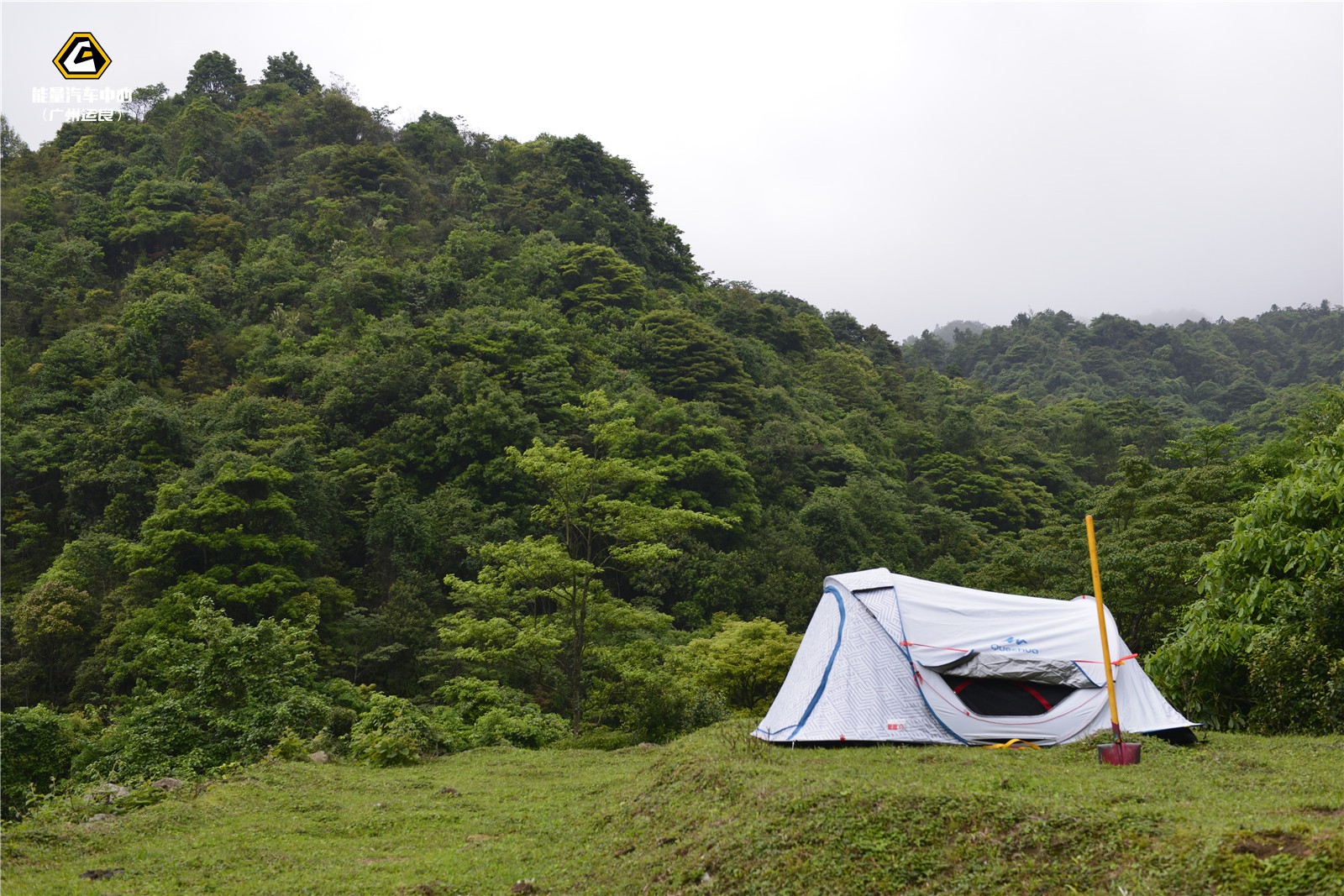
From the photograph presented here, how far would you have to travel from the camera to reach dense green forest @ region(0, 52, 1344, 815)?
1095cm

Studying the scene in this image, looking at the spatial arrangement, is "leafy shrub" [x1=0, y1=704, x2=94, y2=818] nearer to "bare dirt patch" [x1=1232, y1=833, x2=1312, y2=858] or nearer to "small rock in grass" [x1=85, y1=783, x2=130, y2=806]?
"small rock in grass" [x1=85, y1=783, x2=130, y2=806]

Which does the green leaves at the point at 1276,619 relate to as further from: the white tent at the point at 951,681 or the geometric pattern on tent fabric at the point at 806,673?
the geometric pattern on tent fabric at the point at 806,673

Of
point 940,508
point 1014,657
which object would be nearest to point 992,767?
point 1014,657

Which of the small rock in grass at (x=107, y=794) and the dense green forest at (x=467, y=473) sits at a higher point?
the dense green forest at (x=467, y=473)

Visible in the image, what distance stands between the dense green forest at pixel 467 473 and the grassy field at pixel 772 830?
2.78 m

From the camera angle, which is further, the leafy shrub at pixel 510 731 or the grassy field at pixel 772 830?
the leafy shrub at pixel 510 731

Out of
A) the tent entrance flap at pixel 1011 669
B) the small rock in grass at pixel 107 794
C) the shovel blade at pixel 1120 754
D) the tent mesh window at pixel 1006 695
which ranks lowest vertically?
the small rock in grass at pixel 107 794

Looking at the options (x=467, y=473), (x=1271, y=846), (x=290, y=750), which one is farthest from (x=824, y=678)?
(x=467, y=473)

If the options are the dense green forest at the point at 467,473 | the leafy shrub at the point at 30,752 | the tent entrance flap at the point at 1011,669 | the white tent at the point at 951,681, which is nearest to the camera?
the white tent at the point at 951,681

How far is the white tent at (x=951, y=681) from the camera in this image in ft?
22.1

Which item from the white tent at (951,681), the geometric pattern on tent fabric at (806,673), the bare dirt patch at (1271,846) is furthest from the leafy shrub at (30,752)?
the bare dirt patch at (1271,846)

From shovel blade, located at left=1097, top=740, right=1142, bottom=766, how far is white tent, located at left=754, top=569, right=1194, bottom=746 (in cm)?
101

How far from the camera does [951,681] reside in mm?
7000

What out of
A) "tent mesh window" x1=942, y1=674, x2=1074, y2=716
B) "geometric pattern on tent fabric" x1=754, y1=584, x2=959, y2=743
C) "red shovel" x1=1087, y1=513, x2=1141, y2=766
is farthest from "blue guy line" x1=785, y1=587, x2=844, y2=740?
"red shovel" x1=1087, y1=513, x2=1141, y2=766
